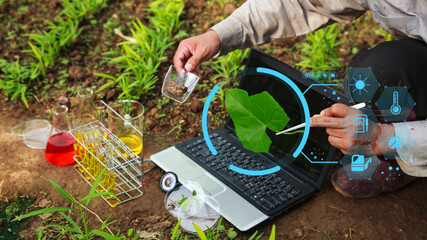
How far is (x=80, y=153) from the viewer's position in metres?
2.19

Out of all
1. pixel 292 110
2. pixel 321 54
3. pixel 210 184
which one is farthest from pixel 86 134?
pixel 321 54

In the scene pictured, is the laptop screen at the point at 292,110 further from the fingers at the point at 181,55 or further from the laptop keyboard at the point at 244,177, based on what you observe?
the fingers at the point at 181,55

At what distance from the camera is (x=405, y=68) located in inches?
76.9

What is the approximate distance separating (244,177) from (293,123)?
0.36 metres

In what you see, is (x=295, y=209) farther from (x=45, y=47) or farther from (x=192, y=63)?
(x=45, y=47)

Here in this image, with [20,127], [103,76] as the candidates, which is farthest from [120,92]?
[20,127]

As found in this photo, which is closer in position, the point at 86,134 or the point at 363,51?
the point at 86,134

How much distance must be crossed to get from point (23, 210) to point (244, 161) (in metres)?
1.09

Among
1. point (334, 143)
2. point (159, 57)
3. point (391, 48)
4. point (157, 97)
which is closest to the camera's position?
point (334, 143)

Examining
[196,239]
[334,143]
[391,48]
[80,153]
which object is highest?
[391,48]

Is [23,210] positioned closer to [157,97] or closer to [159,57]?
[157,97]

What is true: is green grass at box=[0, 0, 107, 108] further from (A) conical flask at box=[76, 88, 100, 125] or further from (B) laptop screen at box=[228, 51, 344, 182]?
(B) laptop screen at box=[228, 51, 344, 182]

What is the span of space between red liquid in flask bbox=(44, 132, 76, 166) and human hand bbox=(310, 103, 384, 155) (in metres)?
1.28

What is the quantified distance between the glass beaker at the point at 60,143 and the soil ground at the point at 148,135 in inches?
1.9
